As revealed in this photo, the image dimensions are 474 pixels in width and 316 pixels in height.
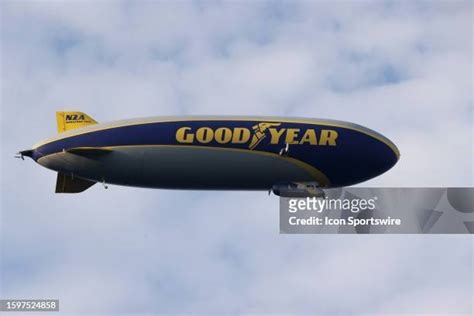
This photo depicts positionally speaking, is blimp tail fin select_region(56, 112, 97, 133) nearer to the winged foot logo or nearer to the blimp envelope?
the winged foot logo

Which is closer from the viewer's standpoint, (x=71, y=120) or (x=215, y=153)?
(x=215, y=153)

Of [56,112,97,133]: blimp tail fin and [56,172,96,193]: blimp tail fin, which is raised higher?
[56,112,97,133]: blimp tail fin

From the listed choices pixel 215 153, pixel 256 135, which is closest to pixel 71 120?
pixel 215 153

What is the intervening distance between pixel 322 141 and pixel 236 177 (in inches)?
201

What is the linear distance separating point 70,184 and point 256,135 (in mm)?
11513

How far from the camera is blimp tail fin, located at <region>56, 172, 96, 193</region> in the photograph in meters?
66.5

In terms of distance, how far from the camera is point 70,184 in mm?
66812

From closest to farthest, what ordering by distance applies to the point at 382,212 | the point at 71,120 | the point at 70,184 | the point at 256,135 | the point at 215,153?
the point at 215,153
the point at 256,135
the point at 71,120
the point at 70,184
the point at 382,212

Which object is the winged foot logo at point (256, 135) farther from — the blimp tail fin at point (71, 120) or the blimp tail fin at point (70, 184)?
the blimp tail fin at point (70, 184)

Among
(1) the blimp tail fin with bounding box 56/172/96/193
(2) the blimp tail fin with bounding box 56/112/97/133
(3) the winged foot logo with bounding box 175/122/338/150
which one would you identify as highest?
(2) the blimp tail fin with bounding box 56/112/97/133

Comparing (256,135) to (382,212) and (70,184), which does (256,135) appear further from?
(382,212)

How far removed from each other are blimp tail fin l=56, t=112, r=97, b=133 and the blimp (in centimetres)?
181

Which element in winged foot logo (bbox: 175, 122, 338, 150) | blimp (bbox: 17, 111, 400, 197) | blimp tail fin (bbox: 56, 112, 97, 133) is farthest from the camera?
blimp tail fin (bbox: 56, 112, 97, 133)

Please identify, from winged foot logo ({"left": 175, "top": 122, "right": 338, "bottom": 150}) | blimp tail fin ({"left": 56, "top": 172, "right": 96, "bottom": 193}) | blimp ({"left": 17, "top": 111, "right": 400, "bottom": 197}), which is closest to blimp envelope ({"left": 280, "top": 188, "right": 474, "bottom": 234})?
blimp ({"left": 17, "top": 111, "right": 400, "bottom": 197})
